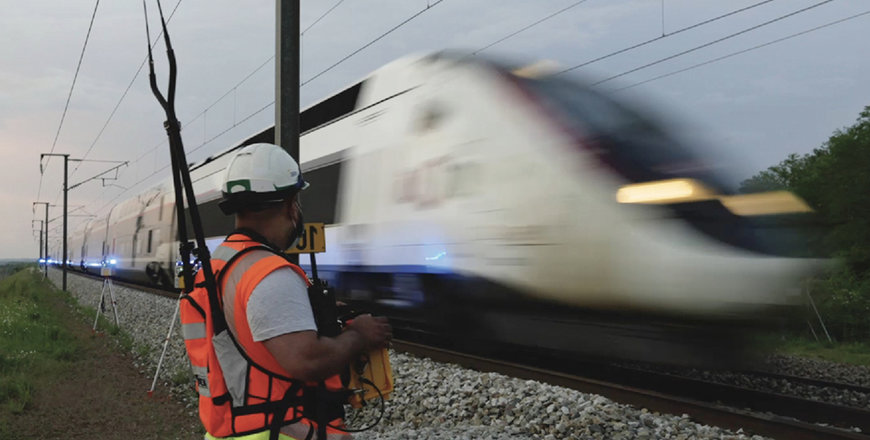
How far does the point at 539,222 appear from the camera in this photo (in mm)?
6562

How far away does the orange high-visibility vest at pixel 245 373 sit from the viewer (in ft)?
6.09

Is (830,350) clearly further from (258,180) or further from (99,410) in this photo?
(258,180)

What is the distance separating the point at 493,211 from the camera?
7070mm

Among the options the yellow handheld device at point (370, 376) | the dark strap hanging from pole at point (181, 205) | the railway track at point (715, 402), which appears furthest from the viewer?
the railway track at point (715, 402)

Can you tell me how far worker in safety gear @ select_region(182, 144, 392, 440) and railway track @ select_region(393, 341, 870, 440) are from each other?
417 centimetres

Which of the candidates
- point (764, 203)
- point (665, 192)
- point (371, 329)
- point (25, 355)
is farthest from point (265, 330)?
point (25, 355)

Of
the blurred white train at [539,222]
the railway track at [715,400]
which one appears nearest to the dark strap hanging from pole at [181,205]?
the blurred white train at [539,222]

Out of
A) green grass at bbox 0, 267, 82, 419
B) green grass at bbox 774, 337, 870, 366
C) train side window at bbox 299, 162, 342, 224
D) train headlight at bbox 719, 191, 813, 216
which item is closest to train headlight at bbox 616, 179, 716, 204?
train headlight at bbox 719, 191, 813, 216

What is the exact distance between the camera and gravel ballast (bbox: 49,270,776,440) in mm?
5113

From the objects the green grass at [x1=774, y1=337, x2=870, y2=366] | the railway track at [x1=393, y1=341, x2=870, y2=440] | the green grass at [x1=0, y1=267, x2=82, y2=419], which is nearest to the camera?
the railway track at [x1=393, y1=341, x2=870, y2=440]

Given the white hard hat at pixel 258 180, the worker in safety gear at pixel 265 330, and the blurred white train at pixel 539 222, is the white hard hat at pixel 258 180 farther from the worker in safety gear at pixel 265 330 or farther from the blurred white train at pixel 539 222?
the blurred white train at pixel 539 222

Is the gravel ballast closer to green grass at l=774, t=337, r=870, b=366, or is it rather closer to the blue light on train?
the blue light on train

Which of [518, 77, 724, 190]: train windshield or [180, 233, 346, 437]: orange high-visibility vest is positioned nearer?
[180, 233, 346, 437]: orange high-visibility vest

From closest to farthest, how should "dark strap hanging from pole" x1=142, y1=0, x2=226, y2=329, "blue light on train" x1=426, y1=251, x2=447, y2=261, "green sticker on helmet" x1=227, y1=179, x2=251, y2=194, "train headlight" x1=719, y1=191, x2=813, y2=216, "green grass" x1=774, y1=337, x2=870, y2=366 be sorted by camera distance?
"dark strap hanging from pole" x1=142, y1=0, x2=226, y2=329
"green sticker on helmet" x1=227, y1=179, x2=251, y2=194
"train headlight" x1=719, y1=191, x2=813, y2=216
"blue light on train" x1=426, y1=251, x2=447, y2=261
"green grass" x1=774, y1=337, x2=870, y2=366
